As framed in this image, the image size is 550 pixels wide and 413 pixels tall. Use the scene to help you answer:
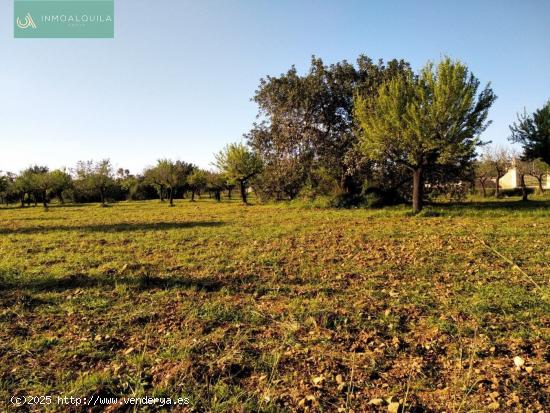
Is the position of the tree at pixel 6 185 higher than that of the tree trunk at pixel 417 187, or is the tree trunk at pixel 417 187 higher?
the tree at pixel 6 185

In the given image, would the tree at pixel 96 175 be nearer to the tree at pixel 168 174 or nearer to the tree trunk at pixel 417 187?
the tree at pixel 168 174

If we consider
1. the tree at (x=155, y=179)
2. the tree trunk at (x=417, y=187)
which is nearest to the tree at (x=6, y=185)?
the tree at (x=155, y=179)

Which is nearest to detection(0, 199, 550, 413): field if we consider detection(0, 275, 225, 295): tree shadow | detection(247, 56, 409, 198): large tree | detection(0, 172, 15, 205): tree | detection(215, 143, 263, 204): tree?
detection(0, 275, 225, 295): tree shadow

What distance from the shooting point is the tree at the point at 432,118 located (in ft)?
57.1

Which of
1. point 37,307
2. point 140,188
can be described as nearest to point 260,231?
point 37,307

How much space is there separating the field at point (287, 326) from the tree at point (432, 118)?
7811 mm

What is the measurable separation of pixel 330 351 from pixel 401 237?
904 cm

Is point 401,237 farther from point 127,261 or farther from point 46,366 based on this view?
point 46,366

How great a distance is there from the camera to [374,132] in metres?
19.6

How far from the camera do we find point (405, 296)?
23.0 feet

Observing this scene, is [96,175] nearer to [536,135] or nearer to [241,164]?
[241,164]

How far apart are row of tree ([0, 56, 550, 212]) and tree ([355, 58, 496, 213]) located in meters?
0.05

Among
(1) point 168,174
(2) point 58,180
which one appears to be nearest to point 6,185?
(2) point 58,180

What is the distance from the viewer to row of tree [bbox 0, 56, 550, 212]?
1786cm
